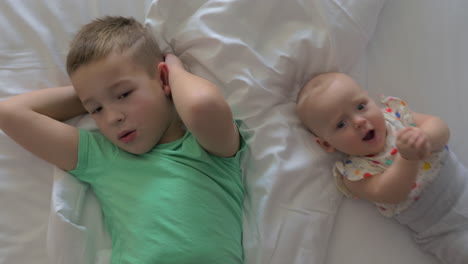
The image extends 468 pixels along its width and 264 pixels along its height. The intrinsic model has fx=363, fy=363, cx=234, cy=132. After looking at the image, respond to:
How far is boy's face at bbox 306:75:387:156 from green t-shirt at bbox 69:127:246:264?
8.8 inches

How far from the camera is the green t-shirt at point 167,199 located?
842 millimetres

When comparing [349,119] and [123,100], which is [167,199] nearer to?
[123,100]

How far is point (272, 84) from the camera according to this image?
1004 mm

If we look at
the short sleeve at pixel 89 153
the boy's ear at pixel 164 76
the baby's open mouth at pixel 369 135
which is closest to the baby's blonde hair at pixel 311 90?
the baby's open mouth at pixel 369 135

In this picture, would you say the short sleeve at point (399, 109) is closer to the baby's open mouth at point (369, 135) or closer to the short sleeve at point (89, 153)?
the baby's open mouth at point (369, 135)

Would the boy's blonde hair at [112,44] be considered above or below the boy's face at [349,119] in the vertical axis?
above

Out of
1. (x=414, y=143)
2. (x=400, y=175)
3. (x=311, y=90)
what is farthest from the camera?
(x=311, y=90)

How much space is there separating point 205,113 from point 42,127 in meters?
0.43

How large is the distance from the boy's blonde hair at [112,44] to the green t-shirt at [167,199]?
0.65 feet

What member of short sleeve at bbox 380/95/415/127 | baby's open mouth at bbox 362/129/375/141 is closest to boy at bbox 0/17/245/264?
baby's open mouth at bbox 362/129/375/141

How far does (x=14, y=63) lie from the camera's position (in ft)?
3.32

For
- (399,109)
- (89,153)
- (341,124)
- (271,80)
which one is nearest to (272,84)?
(271,80)

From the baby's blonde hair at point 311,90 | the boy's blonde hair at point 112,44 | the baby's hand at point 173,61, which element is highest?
the boy's blonde hair at point 112,44

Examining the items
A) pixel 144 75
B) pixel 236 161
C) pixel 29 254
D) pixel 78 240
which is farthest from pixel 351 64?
pixel 29 254
